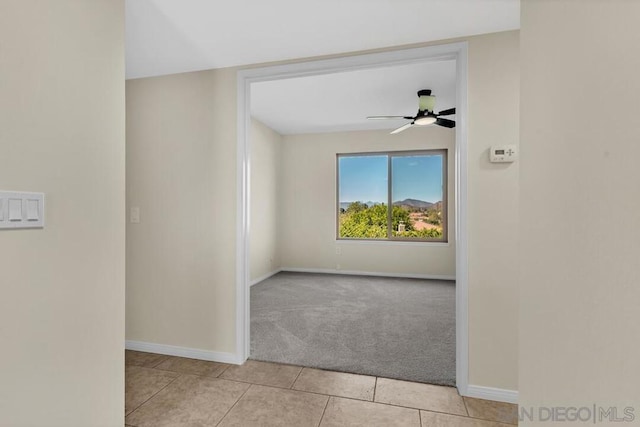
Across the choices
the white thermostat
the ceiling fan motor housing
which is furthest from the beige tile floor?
the ceiling fan motor housing

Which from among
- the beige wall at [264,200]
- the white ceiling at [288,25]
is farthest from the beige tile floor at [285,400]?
the beige wall at [264,200]

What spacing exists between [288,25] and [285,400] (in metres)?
2.31

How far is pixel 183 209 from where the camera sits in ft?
8.12

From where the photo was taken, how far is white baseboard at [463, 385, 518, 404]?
1.91 meters

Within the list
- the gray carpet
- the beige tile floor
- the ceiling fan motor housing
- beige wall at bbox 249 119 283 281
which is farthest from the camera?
beige wall at bbox 249 119 283 281

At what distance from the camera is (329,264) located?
5797mm

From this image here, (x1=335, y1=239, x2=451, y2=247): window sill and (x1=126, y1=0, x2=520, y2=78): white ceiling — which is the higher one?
(x1=126, y1=0, x2=520, y2=78): white ceiling

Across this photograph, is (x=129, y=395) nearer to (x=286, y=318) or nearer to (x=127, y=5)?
(x=286, y=318)

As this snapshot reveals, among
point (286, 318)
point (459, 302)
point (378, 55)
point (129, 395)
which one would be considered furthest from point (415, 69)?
point (129, 395)

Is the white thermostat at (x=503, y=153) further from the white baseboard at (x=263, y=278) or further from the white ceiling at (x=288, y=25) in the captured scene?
the white baseboard at (x=263, y=278)

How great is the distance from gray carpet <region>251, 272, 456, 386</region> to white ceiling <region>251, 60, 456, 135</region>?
95.1 inches

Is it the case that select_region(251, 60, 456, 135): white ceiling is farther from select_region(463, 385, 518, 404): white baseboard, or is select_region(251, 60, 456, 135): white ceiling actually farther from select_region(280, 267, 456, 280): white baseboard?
select_region(280, 267, 456, 280): white baseboard

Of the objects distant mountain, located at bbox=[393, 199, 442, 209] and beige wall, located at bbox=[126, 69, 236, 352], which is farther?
distant mountain, located at bbox=[393, 199, 442, 209]

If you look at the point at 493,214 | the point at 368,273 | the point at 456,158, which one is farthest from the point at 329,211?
the point at 493,214
